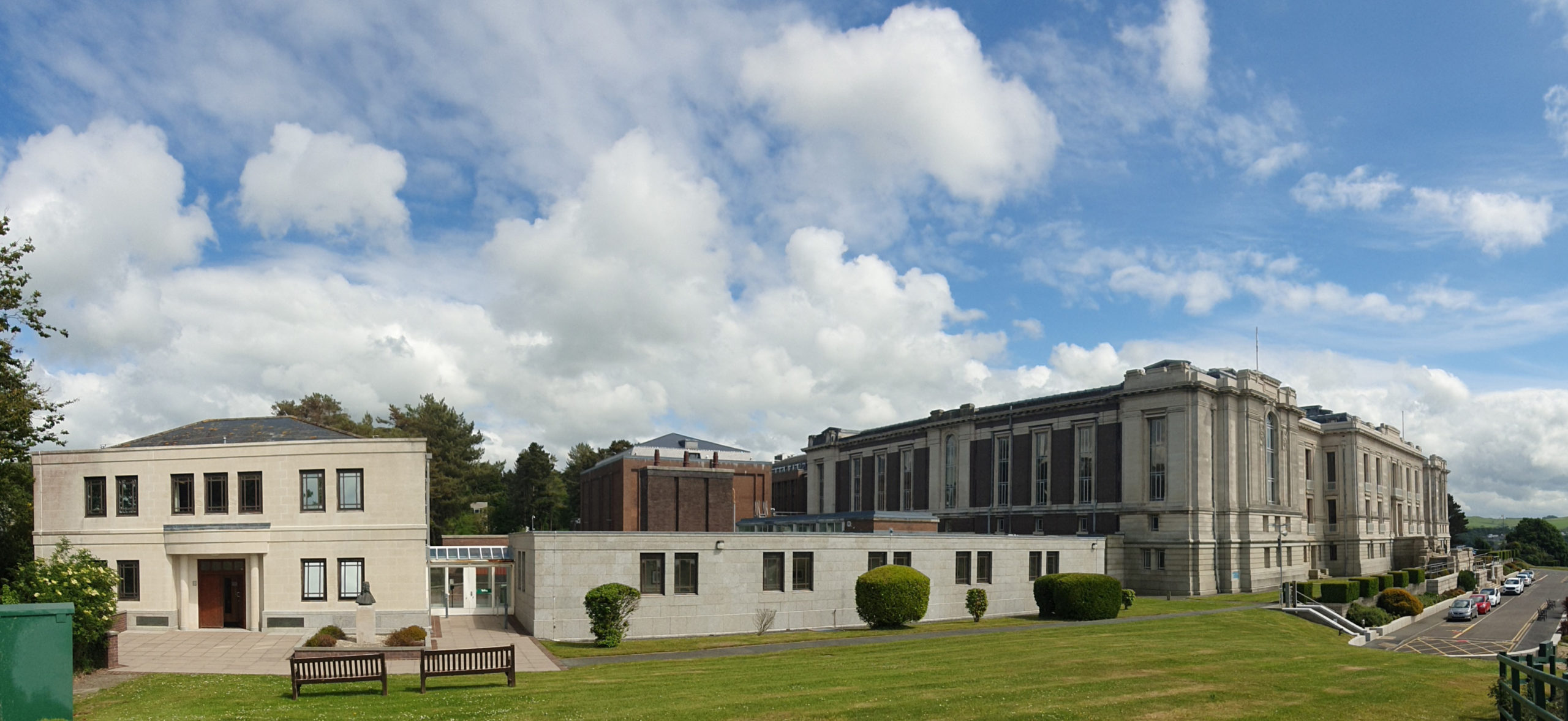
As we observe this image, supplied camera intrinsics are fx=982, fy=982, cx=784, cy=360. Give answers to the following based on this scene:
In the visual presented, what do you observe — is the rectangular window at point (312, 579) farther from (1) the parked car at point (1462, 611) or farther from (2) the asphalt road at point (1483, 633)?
(1) the parked car at point (1462, 611)

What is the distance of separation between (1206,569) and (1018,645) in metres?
43.2

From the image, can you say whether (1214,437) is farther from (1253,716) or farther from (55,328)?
(55,328)

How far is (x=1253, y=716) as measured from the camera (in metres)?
17.3

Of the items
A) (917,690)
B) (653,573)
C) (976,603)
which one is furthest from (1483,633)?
(917,690)

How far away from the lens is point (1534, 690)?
1302cm

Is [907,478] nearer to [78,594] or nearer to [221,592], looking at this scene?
[221,592]

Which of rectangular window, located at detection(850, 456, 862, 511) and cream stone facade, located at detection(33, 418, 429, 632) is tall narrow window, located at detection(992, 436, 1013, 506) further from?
cream stone facade, located at detection(33, 418, 429, 632)

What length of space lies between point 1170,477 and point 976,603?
32.6 meters

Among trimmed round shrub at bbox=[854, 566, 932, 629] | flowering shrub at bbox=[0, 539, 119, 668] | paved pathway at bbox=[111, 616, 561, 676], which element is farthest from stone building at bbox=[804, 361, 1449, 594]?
flowering shrub at bbox=[0, 539, 119, 668]

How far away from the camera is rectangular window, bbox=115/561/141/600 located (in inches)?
1516

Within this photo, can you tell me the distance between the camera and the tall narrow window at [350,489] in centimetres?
3875

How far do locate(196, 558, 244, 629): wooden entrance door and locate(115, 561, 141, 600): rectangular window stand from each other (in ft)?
6.88

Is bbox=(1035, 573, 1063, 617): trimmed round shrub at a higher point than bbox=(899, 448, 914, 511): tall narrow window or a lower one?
lower

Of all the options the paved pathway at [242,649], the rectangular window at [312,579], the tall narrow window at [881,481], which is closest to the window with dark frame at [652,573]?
the paved pathway at [242,649]
